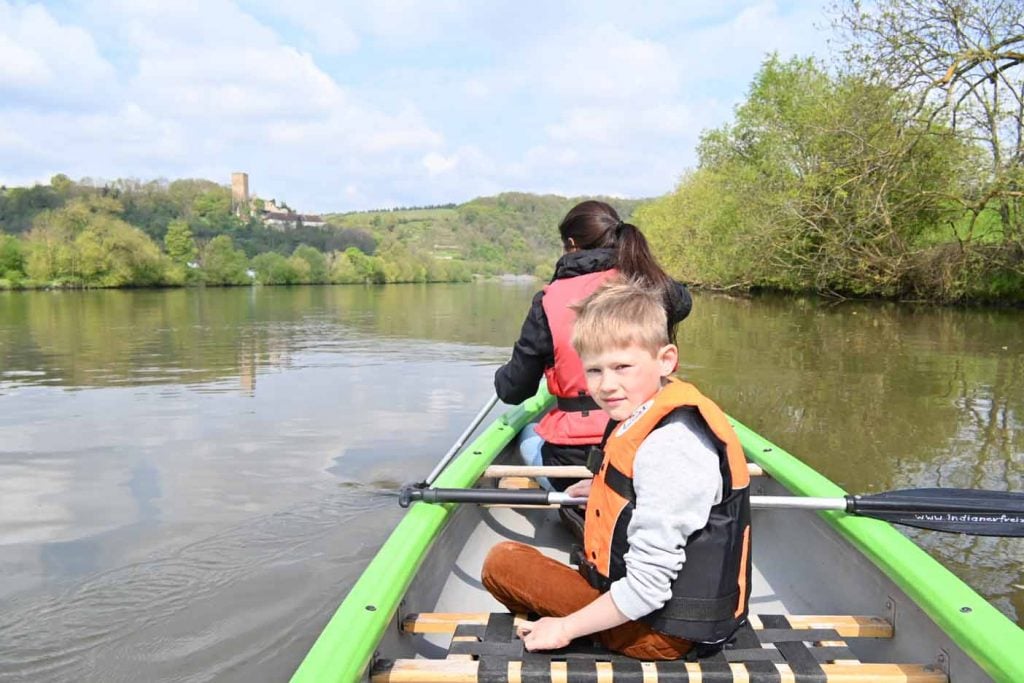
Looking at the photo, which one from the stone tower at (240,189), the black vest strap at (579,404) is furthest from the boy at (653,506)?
the stone tower at (240,189)

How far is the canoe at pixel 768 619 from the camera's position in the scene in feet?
5.84

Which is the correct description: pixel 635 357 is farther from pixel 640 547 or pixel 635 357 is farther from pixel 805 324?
pixel 805 324

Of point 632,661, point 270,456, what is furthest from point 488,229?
point 632,661

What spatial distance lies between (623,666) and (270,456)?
16.6 feet

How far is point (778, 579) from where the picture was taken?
3.16 m

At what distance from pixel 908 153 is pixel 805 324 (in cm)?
438

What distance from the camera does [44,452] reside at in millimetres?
6316

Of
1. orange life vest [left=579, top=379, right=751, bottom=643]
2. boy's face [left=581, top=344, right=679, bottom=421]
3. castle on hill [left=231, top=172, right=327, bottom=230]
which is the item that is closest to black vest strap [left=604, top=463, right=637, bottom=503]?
orange life vest [left=579, top=379, right=751, bottom=643]

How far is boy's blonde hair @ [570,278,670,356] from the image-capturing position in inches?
69.6

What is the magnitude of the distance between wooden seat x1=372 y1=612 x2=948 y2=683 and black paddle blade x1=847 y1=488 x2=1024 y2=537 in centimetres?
64

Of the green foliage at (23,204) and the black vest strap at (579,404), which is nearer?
the black vest strap at (579,404)

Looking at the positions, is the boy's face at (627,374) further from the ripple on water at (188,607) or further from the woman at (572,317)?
the ripple on water at (188,607)

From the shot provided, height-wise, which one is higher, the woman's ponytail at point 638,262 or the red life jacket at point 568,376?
the woman's ponytail at point 638,262

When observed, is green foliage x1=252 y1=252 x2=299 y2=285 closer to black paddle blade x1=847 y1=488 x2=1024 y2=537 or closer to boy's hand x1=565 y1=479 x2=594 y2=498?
boy's hand x1=565 y1=479 x2=594 y2=498
